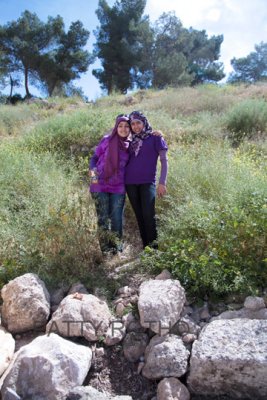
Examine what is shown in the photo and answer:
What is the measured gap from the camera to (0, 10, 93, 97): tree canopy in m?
20.8

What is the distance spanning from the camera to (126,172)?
369 cm

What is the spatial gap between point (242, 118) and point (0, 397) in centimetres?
706

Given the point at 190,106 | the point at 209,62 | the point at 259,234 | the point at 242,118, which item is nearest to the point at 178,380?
the point at 259,234

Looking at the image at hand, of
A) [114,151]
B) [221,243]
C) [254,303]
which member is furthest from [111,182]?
[254,303]

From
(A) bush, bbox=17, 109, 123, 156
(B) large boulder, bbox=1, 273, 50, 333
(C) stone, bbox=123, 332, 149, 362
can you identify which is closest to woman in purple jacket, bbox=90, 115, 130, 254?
(B) large boulder, bbox=1, 273, 50, 333

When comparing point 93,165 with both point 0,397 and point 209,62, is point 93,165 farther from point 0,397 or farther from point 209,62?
point 209,62

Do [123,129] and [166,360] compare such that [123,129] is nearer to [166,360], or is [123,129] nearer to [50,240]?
[50,240]

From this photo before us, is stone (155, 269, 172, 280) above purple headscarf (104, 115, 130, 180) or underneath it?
underneath

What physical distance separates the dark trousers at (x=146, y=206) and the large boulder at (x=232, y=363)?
1.36 metres

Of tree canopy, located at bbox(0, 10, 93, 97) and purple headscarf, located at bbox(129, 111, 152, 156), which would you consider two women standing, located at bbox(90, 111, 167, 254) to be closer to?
purple headscarf, located at bbox(129, 111, 152, 156)

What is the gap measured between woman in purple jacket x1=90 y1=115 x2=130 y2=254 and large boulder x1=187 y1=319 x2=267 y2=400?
1.44 meters

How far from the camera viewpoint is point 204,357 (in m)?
2.33

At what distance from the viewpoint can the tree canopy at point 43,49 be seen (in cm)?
2080

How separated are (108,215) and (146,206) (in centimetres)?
41
